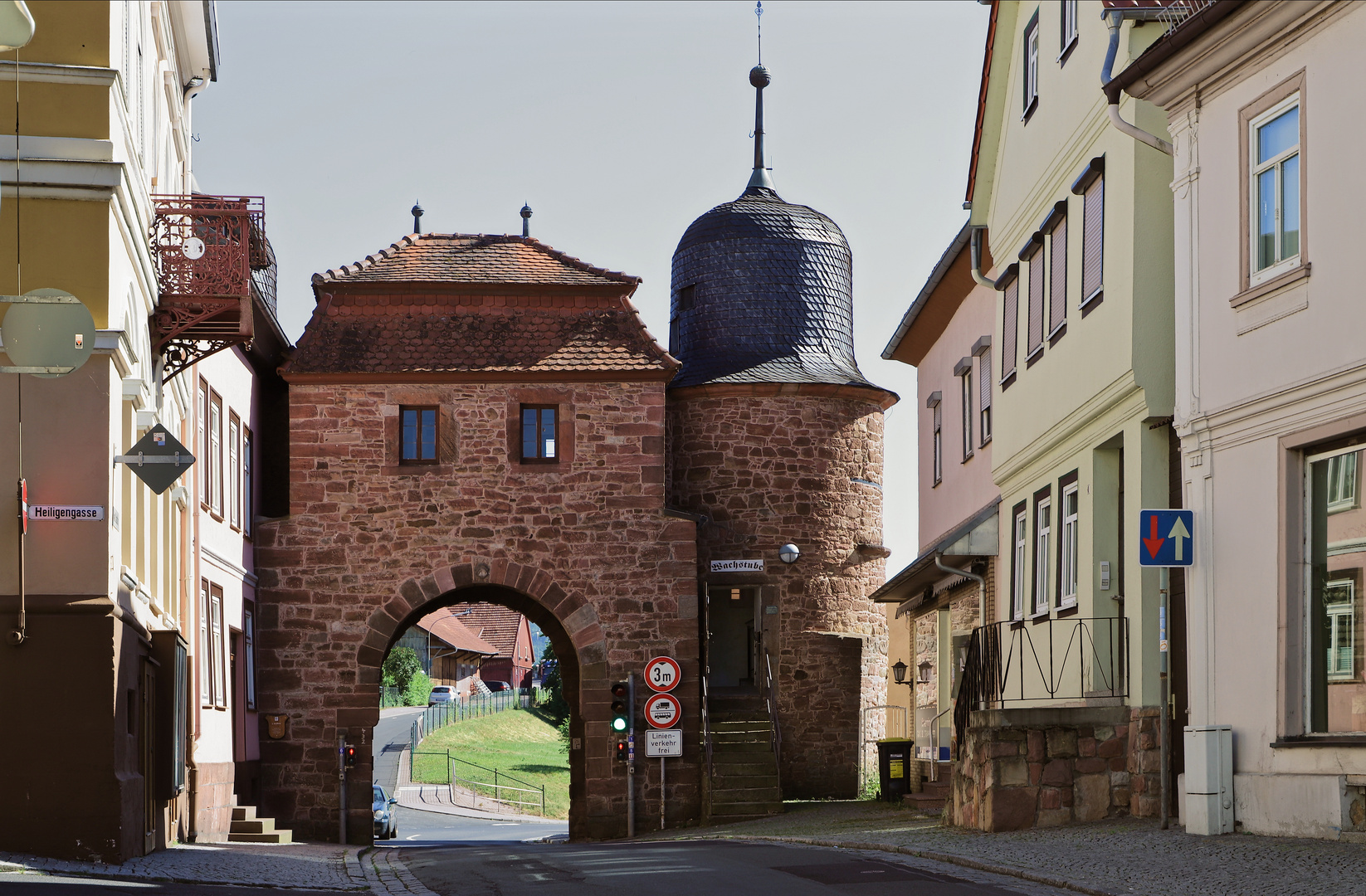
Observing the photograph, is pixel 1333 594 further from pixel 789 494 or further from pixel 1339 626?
pixel 789 494

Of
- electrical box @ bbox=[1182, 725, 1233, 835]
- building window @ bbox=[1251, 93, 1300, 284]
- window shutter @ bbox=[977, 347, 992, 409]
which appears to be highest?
building window @ bbox=[1251, 93, 1300, 284]

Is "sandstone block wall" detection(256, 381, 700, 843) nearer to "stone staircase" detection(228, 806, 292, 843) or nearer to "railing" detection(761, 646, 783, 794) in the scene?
"railing" detection(761, 646, 783, 794)

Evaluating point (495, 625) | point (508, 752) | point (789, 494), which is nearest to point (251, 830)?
point (789, 494)

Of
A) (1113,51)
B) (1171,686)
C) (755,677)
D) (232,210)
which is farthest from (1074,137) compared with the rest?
(755,677)

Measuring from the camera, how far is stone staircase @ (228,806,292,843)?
80.0 feet

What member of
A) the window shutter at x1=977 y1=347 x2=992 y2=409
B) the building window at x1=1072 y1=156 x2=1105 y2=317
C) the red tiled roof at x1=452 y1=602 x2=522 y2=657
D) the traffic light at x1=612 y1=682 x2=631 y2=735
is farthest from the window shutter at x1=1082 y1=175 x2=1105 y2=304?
the red tiled roof at x1=452 y1=602 x2=522 y2=657

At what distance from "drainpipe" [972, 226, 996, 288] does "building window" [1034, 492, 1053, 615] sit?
2.66 m

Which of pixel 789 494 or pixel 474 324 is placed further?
pixel 789 494

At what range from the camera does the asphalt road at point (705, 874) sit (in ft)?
41.0

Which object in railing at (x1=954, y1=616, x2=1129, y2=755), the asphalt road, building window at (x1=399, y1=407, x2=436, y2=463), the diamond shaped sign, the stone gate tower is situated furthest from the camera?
the stone gate tower

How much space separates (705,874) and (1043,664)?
21.2ft

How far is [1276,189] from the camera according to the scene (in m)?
13.8

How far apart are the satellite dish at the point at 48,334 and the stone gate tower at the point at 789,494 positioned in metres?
18.1

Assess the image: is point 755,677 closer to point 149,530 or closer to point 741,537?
point 741,537
